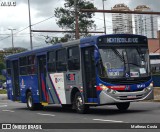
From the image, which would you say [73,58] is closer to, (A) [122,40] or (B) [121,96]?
(A) [122,40]

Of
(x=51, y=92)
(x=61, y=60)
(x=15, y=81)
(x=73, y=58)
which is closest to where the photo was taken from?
(x=73, y=58)

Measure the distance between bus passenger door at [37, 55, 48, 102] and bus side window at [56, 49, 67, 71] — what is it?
1.76 metres

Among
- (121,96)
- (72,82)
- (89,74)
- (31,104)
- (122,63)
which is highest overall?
(122,63)

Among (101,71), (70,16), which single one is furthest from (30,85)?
(70,16)

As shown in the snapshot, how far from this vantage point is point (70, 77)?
1880 cm

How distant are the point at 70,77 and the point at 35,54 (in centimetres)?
420

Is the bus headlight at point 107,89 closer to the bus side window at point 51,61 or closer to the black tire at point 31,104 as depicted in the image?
the bus side window at point 51,61

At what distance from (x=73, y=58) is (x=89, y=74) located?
1294 millimetres

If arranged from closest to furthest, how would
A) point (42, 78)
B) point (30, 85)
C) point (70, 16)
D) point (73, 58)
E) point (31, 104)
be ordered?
point (73, 58), point (42, 78), point (30, 85), point (31, 104), point (70, 16)

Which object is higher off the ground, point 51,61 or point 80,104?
point 51,61

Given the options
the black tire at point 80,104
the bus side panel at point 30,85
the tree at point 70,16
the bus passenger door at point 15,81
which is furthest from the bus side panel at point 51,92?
the tree at point 70,16

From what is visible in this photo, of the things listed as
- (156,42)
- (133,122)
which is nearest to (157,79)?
(133,122)

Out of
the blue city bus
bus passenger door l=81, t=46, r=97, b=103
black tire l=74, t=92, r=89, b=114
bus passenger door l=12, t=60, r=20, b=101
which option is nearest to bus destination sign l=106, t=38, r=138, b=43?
the blue city bus

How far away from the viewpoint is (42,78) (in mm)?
21719
